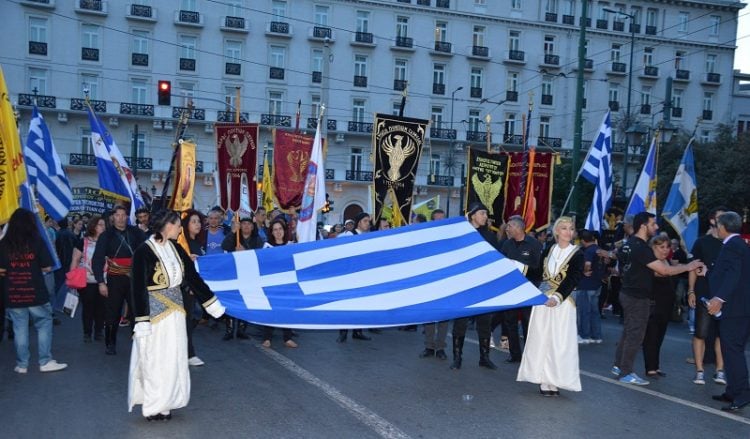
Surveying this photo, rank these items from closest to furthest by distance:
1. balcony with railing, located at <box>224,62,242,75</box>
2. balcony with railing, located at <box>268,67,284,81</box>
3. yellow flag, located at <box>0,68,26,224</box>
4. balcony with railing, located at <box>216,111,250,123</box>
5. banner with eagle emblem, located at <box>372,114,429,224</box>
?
1. yellow flag, located at <box>0,68,26,224</box>
2. banner with eagle emblem, located at <box>372,114,429,224</box>
3. balcony with railing, located at <box>216,111,250,123</box>
4. balcony with railing, located at <box>224,62,242,75</box>
5. balcony with railing, located at <box>268,67,284,81</box>

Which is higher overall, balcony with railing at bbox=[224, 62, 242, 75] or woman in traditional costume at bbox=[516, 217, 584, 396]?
balcony with railing at bbox=[224, 62, 242, 75]

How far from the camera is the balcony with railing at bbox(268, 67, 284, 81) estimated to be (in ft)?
157

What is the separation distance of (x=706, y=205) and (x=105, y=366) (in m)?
27.8

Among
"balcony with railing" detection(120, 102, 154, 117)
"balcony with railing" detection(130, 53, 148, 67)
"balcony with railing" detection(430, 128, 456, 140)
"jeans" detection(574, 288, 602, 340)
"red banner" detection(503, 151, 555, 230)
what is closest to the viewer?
"jeans" detection(574, 288, 602, 340)

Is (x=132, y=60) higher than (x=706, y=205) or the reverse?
higher

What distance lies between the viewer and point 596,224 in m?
14.7

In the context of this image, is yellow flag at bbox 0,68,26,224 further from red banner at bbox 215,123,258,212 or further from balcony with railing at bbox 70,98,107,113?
balcony with railing at bbox 70,98,107,113

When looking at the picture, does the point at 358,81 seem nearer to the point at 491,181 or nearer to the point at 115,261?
the point at 491,181

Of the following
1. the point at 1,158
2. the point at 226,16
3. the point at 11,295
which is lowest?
the point at 11,295

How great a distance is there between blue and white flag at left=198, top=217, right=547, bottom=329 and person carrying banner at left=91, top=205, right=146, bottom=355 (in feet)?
10.1

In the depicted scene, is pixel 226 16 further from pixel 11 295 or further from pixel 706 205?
pixel 11 295

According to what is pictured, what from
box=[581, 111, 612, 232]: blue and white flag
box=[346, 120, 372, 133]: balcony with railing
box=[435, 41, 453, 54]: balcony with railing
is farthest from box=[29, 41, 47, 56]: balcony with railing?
box=[581, 111, 612, 232]: blue and white flag

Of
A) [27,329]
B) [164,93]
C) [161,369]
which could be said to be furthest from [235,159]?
[161,369]

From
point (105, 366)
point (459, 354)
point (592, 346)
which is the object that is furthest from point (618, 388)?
point (105, 366)
